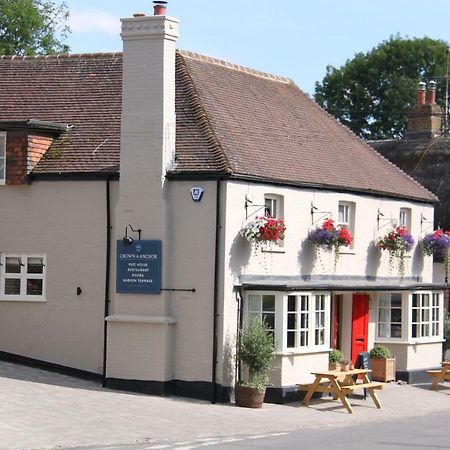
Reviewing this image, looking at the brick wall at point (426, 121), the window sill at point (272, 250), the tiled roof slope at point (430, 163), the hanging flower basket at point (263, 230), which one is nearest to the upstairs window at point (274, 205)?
the window sill at point (272, 250)

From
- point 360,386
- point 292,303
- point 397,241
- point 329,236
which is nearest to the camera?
point 360,386

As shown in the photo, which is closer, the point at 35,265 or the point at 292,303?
the point at 292,303

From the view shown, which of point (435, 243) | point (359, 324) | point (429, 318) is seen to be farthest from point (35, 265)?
point (435, 243)

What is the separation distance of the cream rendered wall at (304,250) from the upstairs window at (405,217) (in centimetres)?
13

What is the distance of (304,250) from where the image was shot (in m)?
28.6

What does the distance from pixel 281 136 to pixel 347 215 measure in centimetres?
258

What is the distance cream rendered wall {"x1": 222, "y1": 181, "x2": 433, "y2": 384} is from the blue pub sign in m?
1.47

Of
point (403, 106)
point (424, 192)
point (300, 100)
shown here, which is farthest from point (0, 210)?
point (403, 106)

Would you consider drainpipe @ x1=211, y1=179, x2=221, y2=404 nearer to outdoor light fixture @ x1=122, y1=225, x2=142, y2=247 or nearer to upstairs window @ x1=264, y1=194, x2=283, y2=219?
outdoor light fixture @ x1=122, y1=225, x2=142, y2=247

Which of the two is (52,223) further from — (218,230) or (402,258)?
(402,258)

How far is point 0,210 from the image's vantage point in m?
28.1

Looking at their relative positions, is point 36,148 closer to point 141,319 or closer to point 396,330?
point 141,319

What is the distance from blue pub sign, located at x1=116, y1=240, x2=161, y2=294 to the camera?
2598 cm

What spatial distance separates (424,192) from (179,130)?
30.9 feet
